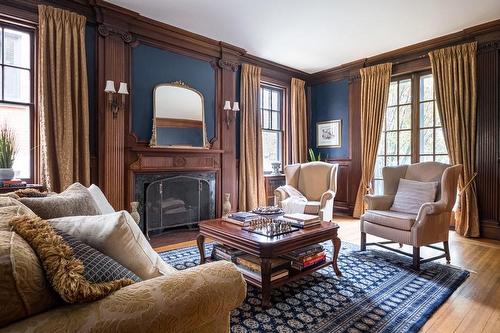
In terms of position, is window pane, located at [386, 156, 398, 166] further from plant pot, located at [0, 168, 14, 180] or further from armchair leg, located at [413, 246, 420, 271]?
plant pot, located at [0, 168, 14, 180]

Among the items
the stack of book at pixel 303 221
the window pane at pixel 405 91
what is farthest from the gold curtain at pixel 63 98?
the window pane at pixel 405 91

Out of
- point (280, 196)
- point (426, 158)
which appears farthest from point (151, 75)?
point (426, 158)

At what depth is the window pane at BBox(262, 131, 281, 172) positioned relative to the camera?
17.7 feet

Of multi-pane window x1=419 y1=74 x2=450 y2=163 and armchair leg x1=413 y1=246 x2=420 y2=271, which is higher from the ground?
multi-pane window x1=419 y1=74 x2=450 y2=163

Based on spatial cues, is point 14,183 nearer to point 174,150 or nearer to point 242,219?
point 174,150

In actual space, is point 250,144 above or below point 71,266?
above

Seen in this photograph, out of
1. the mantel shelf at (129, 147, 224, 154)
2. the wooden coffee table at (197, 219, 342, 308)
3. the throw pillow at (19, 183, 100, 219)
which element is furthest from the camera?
the mantel shelf at (129, 147, 224, 154)

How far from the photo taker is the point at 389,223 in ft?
9.37

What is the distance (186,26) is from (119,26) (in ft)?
2.69

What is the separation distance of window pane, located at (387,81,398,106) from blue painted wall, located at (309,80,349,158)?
738mm

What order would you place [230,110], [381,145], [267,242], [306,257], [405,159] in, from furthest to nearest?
[381,145]
[405,159]
[230,110]
[306,257]
[267,242]

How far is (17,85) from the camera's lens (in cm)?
301

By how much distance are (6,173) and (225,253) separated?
2150 mm

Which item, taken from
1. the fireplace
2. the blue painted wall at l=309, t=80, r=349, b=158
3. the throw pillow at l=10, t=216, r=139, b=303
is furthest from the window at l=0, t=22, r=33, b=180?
the blue painted wall at l=309, t=80, r=349, b=158
